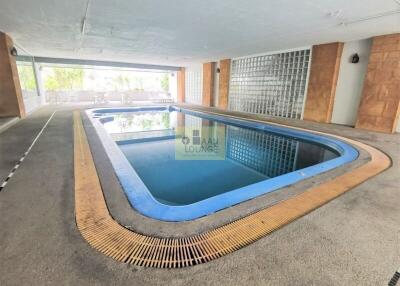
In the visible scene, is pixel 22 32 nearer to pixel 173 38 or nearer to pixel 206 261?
pixel 173 38

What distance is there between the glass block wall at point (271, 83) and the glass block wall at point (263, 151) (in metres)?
2.33

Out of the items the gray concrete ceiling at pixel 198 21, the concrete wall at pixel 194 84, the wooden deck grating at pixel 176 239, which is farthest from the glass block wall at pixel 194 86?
the wooden deck grating at pixel 176 239

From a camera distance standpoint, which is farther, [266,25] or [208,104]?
[208,104]

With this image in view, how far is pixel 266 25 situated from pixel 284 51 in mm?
3306

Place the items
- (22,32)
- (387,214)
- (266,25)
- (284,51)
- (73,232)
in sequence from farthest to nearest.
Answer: (284,51) → (22,32) → (266,25) → (387,214) → (73,232)

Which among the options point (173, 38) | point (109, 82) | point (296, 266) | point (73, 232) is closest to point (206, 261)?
point (296, 266)

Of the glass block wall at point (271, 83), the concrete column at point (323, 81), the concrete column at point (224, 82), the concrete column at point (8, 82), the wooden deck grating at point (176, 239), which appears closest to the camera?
the wooden deck grating at point (176, 239)

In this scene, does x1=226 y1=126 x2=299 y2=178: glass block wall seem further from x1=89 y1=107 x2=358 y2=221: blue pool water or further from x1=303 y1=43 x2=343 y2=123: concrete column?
x1=303 y1=43 x2=343 y2=123: concrete column

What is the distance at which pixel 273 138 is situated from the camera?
552 centimetres

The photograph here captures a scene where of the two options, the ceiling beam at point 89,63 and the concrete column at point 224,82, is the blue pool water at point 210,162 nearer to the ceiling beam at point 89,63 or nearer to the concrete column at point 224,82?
the concrete column at point 224,82

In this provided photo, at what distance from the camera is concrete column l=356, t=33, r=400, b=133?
481 cm

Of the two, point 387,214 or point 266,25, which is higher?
point 266,25

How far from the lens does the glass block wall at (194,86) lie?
12627 millimetres

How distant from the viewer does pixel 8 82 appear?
18.5 feet
